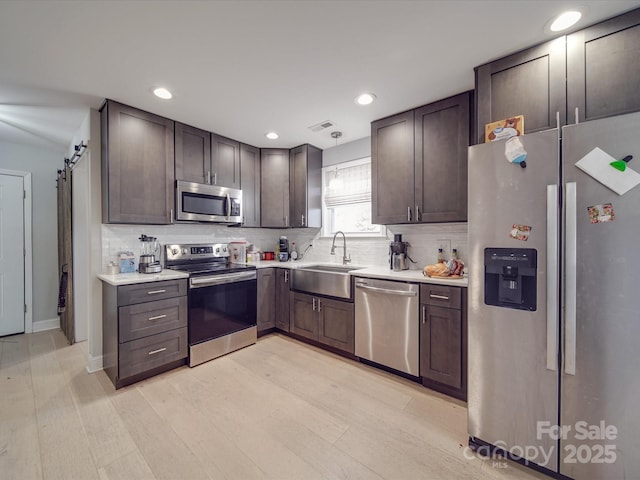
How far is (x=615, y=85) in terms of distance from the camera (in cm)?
148

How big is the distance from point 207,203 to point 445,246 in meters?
2.65

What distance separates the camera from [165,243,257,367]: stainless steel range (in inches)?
105

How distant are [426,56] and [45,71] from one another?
2.78 meters

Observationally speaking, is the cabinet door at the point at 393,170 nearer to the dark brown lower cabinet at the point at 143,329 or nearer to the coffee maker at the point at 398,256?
the coffee maker at the point at 398,256

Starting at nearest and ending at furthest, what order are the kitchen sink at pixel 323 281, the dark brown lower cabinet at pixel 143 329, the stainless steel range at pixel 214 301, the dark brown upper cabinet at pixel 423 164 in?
the dark brown lower cabinet at pixel 143 329
the dark brown upper cabinet at pixel 423 164
the stainless steel range at pixel 214 301
the kitchen sink at pixel 323 281

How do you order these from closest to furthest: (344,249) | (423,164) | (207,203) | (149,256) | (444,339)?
(444,339)
(423,164)
(149,256)
(207,203)
(344,249)

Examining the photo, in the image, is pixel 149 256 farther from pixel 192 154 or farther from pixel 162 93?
pixel 162 93

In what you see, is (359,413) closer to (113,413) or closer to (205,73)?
(113,413)

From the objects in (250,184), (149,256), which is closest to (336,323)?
(149,256)

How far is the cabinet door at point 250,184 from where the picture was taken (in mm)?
3557

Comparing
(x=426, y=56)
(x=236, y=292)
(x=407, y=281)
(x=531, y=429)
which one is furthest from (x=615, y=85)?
(x=236, y=292)

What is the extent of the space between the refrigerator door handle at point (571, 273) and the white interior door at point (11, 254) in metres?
5.51

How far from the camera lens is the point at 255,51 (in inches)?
70.6

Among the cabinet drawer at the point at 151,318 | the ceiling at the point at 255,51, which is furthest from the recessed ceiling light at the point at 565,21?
the cabinet drawer at the point at 151,318
